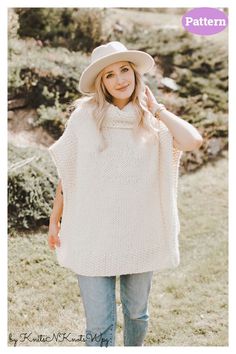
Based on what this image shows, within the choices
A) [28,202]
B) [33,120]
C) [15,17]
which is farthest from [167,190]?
[15,17]

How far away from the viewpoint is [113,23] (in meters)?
7.54

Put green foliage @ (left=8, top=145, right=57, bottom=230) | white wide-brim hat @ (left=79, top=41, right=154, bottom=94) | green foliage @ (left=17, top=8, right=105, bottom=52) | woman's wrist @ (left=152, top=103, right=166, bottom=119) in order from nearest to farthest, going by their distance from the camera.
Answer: white wide-brim hat @ (left=79, top=41, right=154, bottom=94) < woman's wrist @ (left=152, top=103, right=166, bottom=119) < green foliage @ (left=8, top=145, right=57, bottom=230) < green foliage @ (left=17, top=8, right=105, bottom=52)

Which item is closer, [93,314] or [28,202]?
[93,314]

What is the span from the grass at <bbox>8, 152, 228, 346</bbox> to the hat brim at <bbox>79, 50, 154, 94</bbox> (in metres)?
1.69

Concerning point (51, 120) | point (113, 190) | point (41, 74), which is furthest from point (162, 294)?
point (41, 74)

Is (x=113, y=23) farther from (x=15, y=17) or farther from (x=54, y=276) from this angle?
(x=54, y=276)

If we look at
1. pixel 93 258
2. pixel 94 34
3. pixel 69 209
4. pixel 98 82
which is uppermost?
pixel 94 34

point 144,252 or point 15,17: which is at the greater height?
point 15,17

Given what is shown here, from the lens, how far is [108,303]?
2.65 m

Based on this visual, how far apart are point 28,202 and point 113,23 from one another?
385cm

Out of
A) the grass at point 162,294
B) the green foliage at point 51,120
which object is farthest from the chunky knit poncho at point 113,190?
the green foliage at point 51,120

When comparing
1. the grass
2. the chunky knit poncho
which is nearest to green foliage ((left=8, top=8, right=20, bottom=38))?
the grass

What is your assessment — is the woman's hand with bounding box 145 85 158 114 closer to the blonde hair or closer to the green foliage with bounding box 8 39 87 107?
the blonde hair

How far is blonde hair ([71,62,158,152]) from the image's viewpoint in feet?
8.68
